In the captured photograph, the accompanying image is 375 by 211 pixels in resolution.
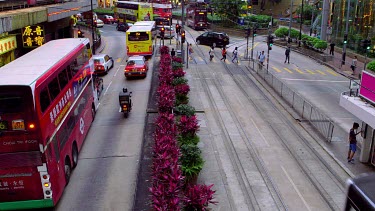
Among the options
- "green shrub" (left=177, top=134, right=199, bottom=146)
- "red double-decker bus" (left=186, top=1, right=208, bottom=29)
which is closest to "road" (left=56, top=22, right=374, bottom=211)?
"green shrub" (left=177, top=134, right=199, bottom=146)

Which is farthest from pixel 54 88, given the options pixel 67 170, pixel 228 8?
pixel 228 8

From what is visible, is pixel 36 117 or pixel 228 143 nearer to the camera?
pixel 36 117

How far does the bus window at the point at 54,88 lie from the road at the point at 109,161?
11.2 feet

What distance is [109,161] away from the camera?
16172mm

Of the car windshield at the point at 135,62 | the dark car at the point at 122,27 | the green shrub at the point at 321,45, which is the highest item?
the dark car at the point at 122,27

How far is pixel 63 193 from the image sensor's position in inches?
539

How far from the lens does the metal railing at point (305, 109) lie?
64.7 feet

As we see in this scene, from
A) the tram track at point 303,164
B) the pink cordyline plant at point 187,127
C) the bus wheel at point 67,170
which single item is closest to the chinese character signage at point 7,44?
the tram track at point 303,164

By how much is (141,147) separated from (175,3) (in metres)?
119

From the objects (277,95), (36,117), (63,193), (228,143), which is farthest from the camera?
(277,95)

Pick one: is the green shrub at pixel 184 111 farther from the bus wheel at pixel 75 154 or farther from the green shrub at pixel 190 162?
the bus wheel at pixel 75 154

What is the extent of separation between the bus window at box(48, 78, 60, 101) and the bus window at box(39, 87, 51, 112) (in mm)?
420

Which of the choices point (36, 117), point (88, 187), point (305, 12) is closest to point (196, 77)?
point (88, 187)

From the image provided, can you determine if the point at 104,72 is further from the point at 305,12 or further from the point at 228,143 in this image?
the point at 305,12
